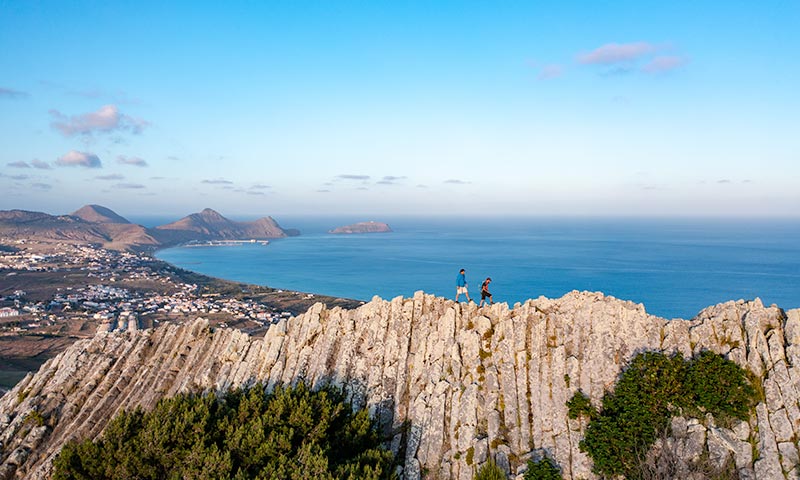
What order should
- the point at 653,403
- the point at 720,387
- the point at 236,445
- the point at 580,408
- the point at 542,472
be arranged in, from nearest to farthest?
1. the point at 236,445
2. the point at 542,472
3. the point at 720,387
4. the point at 653,403
5. the point at 580,408

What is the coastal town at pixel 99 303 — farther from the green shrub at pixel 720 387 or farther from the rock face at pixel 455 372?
the green shrub at pixel 720 387

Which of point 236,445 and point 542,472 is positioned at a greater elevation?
point 236,445

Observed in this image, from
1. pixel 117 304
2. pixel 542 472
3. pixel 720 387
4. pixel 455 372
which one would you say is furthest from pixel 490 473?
pixel 117 304

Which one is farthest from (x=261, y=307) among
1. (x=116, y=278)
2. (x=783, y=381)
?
(x=783, y=381)

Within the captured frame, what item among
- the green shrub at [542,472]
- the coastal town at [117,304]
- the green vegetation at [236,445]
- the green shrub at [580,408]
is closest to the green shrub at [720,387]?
the green shrub at [580,408]

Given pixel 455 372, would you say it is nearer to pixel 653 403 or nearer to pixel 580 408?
pixel 580 408

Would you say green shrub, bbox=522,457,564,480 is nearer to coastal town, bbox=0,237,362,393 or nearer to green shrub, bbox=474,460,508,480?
green shrub, bbox=474,460,508,480

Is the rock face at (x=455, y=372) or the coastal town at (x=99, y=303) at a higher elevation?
the rock face at (x=455, y=372)
